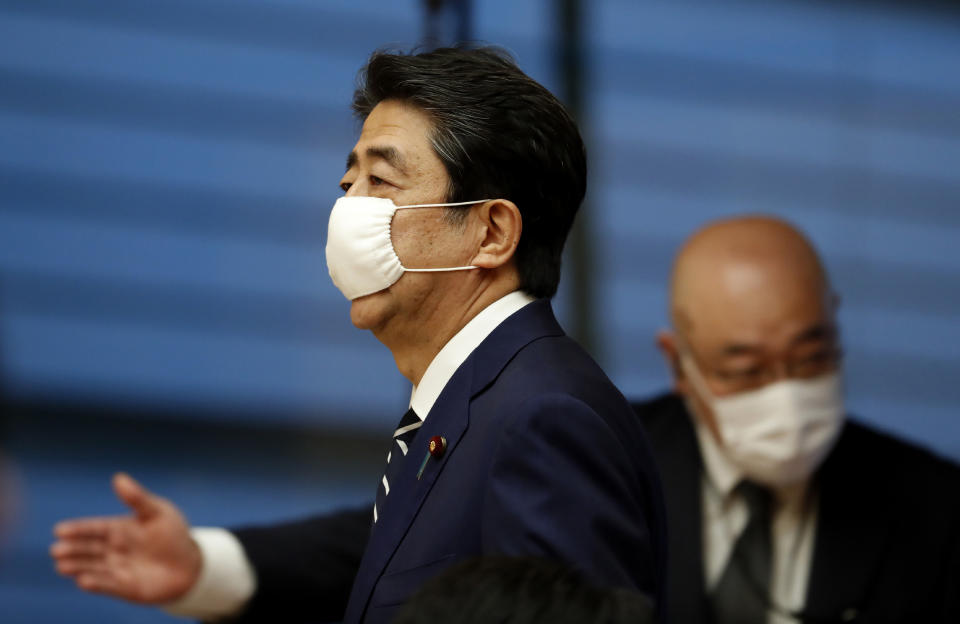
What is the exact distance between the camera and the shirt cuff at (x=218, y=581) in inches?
87.5

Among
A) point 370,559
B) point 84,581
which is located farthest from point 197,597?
point 370,559

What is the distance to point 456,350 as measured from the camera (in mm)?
1727

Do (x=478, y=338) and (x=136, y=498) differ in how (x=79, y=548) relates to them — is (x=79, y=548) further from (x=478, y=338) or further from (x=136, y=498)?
(x=478, y=338)

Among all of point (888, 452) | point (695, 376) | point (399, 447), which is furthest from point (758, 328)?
point (399, 447)

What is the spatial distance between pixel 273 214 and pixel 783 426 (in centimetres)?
217

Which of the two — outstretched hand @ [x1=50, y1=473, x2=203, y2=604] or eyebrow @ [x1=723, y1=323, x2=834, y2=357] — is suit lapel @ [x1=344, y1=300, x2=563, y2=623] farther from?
eyebrow @ [x1=723, y1=323, x2=834, y2=357]

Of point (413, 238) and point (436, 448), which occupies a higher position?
point (413, 238)

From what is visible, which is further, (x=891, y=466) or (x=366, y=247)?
(x=891, y=466)

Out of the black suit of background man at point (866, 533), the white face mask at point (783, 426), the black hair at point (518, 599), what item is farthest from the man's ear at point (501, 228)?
the black suit of background man at point (866, 533)

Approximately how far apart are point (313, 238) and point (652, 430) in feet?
5.74

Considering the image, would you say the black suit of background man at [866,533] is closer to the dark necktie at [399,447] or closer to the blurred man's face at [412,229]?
the dark necktie at [399,447]

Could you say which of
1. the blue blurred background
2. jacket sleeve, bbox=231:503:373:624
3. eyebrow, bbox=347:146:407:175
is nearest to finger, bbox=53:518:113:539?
jacket sleeve, bbox=231:503:373:624

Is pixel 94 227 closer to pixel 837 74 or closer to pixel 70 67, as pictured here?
pixel 70 67

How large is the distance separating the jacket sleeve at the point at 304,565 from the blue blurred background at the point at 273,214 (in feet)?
5.29
